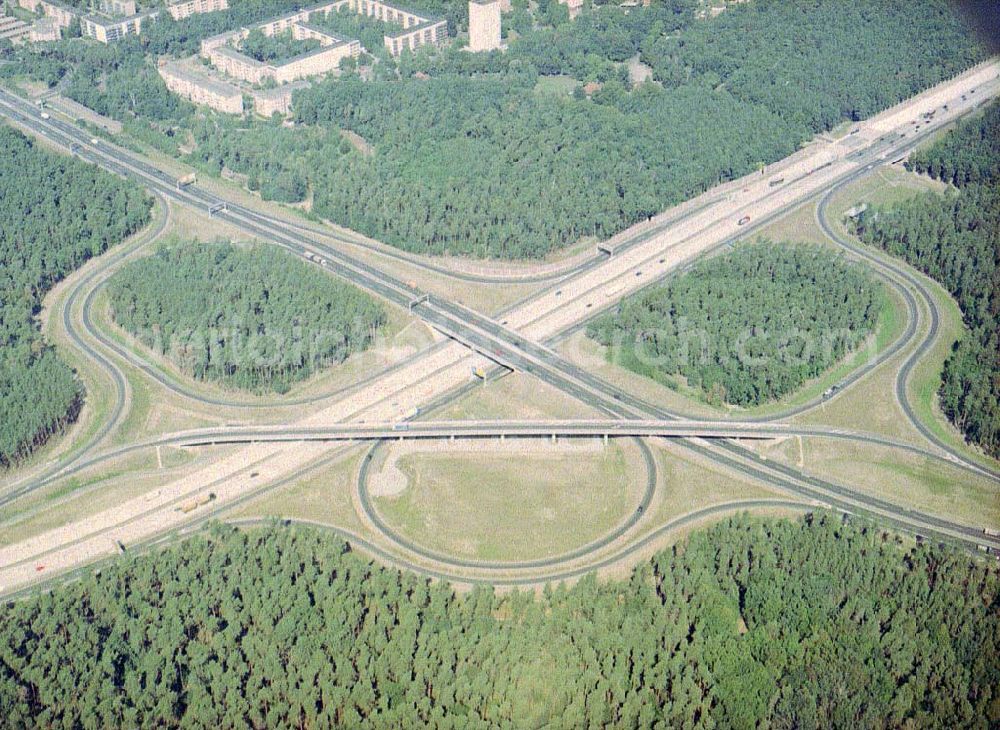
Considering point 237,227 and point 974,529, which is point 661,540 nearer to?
point 974,529

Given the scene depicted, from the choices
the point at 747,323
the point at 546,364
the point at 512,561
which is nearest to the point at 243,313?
the point at 546,364

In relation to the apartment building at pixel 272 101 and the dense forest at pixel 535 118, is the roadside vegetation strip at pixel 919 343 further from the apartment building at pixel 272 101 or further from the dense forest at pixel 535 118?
the apartment building at pixel 272 101

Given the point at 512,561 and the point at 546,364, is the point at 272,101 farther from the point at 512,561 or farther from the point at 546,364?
the point at 512,561

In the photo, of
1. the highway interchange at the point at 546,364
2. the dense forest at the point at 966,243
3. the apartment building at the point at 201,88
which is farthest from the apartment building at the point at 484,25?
the dense forest at the point at 966,243

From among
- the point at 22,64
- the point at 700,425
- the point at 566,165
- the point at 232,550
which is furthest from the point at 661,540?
the point at 22,64

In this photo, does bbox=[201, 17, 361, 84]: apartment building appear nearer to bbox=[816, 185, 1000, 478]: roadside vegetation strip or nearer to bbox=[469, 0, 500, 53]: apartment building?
bbox=[469, 0, 500, 53]: apartment building

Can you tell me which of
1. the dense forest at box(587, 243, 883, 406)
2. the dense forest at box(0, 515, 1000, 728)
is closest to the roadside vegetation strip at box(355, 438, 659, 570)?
the dense forest at box(0, 515, 1000, 728)
